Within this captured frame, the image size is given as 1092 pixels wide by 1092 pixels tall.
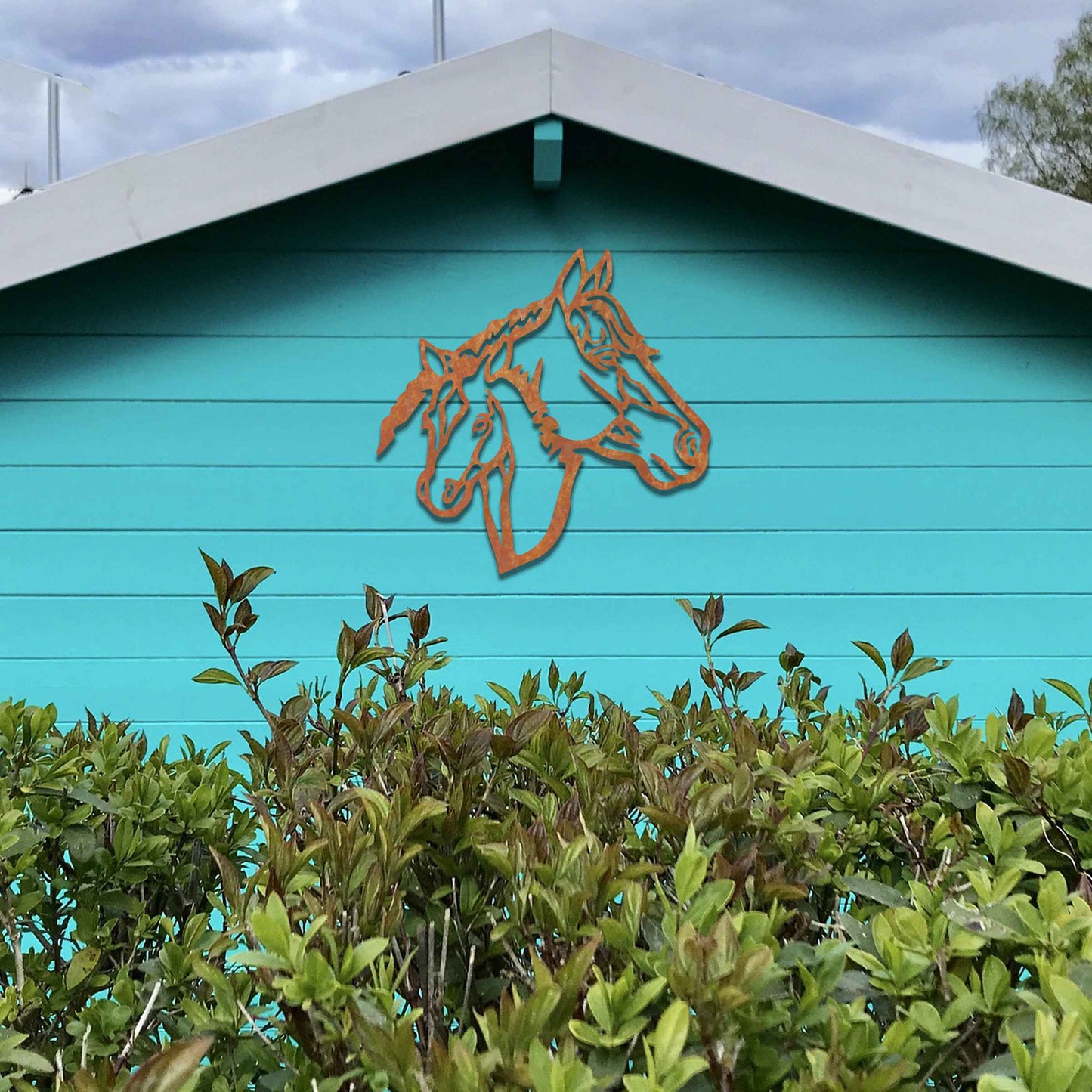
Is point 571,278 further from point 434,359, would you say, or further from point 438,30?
point 438,30

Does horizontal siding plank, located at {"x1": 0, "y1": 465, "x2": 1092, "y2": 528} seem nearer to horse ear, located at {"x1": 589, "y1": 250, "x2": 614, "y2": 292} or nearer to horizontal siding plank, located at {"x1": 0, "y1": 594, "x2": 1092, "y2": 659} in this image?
horizontal siding plank, located at {"x1": 0, "y1": 594, "x2": 1092, "y2": 659}

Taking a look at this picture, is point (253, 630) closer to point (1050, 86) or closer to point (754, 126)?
point (754, 126)

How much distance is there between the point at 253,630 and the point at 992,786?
2510mm

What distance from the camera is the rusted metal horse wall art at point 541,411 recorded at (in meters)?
3.40

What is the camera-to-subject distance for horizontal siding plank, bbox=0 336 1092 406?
→ 3.42 m

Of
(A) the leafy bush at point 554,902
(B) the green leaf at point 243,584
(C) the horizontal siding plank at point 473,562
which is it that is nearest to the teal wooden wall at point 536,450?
(C) the horizontal siding plank at point 473,562

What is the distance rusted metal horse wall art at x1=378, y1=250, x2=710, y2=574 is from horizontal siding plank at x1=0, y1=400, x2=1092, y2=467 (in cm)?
3

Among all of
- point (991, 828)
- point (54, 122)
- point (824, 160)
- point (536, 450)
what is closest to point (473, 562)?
point (536, 450)

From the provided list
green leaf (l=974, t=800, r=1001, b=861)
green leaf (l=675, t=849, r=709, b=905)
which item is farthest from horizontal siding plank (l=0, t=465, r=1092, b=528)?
green leaf (l=675, t=849, r=709, b=905)

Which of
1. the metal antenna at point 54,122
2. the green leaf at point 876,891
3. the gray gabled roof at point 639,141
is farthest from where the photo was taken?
the metal antenna at point 54,122

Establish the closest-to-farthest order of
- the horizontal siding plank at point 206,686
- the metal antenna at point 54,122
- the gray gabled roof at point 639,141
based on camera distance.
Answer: the gray gabled roof at point 639,141
the horizontal siding plank at point 206,686
the metal antenna at point 54,122

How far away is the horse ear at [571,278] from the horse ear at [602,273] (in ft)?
0.09

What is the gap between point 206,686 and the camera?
3.36m

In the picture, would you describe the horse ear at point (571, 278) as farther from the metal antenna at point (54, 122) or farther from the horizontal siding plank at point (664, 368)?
the metal antenna at point (54, 122)
